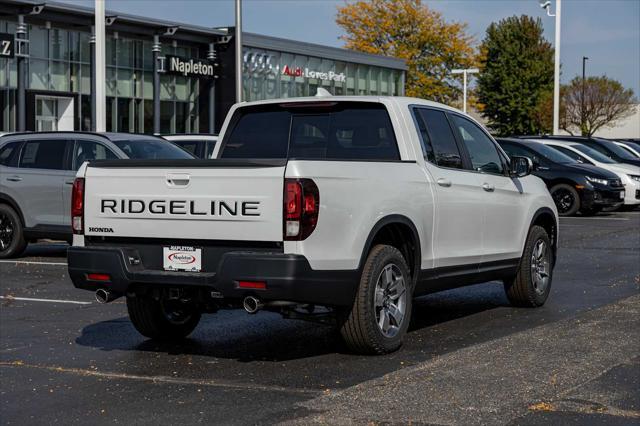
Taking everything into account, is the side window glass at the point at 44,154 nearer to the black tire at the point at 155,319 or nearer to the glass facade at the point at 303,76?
the black tire at the point at 155,319

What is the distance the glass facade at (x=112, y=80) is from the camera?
4455cm

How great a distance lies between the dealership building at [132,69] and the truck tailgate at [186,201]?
35.3 meters

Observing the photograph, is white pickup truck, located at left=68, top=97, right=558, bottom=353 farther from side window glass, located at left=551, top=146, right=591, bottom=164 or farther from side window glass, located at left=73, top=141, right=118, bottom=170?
side window glass, located at left=551, top=146, right=591, bottom=164

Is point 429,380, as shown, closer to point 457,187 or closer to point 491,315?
point 457,187

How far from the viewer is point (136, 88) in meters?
49.9

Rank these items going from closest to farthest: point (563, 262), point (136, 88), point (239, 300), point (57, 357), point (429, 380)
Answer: point (429, 380)
point (239, 300)
point (57, 357)
point (563, 262)
point (136, 88)

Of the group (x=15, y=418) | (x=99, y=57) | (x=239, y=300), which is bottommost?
(x=15, y=418)

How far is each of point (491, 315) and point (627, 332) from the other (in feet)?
5.26

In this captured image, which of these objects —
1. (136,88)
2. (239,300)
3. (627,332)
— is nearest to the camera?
(239,300)

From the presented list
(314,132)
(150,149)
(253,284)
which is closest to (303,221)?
(253,284)

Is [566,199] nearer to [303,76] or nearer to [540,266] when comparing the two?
[540,266]

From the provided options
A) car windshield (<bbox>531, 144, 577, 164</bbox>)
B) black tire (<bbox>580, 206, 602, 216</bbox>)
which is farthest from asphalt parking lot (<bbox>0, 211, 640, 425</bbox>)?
car windshield (<bbox>531, 144, 577, 164</bbox>)

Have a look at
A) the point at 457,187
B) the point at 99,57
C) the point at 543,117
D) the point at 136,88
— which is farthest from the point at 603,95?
the point at 457,187

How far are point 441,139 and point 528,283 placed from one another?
186cm
